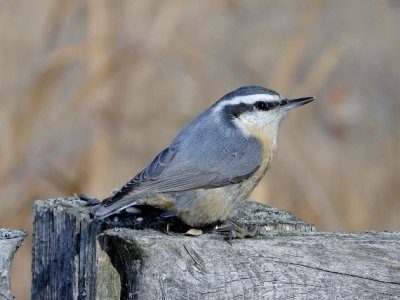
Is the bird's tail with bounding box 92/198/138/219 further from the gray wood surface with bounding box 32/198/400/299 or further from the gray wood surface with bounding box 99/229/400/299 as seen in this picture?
the gray wood surface with bounding box 99/229/400/299

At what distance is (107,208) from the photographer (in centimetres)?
270

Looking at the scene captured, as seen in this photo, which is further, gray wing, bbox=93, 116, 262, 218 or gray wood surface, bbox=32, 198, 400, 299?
gray wing, bbox=93, 116, 262, 218

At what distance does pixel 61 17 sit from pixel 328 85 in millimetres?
2571

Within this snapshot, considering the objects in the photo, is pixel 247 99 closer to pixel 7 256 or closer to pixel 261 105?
pixel 261 105

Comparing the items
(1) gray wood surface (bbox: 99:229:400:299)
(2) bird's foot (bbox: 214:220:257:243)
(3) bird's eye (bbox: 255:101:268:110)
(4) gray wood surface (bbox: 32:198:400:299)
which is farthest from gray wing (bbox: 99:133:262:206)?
(1) gray wood surface (bbox: 99:229:400:299)

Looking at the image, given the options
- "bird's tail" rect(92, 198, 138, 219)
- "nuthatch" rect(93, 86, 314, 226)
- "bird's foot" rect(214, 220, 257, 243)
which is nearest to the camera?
"bird's foot" rect(214, 220, 257, 243)

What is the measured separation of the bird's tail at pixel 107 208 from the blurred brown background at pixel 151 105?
4.66ft

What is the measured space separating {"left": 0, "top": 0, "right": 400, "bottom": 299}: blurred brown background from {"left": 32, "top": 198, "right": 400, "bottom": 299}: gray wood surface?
200cm

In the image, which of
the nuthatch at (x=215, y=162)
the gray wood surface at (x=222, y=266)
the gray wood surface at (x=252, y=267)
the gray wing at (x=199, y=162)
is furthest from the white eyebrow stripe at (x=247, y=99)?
the gray wood surface at (x=252, y=267)

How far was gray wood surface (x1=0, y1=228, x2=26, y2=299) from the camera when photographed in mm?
2168

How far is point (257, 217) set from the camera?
2900mm

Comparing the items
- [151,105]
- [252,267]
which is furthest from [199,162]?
[151,105]

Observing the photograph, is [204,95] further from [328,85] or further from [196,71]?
[328,85]

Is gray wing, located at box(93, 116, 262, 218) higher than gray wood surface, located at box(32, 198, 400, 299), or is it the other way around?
gray wing, located at box(93, 116, 262, 218)
